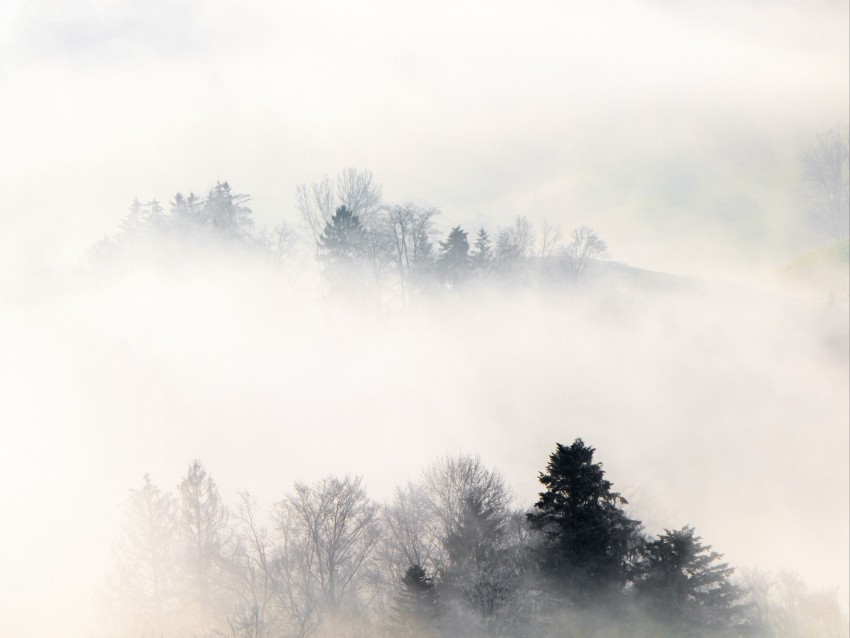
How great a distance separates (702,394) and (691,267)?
256 feet

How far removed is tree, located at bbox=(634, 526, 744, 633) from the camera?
2894 cm

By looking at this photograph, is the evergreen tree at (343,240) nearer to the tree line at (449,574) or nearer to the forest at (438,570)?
the forest at (438,570)

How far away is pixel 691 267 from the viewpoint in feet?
507

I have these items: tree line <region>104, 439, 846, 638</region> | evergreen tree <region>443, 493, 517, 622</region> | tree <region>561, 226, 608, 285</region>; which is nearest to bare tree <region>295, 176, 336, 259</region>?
tree <region>561, 226, 608, 285</region>

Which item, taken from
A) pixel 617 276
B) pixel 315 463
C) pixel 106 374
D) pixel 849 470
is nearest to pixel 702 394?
pixel 849 470

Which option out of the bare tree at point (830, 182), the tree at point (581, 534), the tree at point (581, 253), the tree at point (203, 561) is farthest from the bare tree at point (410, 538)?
the bare tree at point (830, 182)

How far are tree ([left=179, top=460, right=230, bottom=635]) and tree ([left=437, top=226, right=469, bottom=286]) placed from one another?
4789 cm

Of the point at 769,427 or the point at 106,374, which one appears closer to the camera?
the point at 106,374

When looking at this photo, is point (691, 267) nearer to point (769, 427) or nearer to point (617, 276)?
point (617, 276)

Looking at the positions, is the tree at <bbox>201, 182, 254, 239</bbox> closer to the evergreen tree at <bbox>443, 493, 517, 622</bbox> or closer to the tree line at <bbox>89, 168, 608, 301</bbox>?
the tree line at <bbox>89, 168, 608, 301</bbox>

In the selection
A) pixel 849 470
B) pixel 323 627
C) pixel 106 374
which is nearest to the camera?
pixel 323 627

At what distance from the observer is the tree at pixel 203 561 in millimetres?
38625

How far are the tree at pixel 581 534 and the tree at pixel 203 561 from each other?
19.3 meters

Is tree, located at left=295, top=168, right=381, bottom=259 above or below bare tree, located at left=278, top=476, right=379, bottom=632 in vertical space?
above
